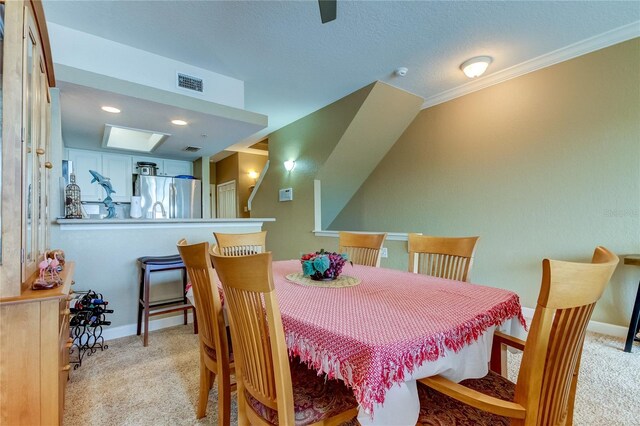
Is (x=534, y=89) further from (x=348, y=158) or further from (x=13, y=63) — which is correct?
(x=13, y=63)

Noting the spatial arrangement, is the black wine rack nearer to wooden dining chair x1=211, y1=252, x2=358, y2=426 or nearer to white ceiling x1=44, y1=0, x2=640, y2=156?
wooden dining chair x1=211, y1=252, x2=358, y2=426

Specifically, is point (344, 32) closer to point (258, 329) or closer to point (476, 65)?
point (476, 65)

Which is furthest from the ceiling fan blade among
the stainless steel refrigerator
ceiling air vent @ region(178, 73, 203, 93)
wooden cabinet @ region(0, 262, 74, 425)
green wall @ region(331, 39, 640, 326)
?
the stainless steel refrigerator

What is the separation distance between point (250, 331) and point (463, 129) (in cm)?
342

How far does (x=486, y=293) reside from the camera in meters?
1.31

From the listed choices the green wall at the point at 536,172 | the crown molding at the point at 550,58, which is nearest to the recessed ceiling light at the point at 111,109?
the green wall at the point at 536,172

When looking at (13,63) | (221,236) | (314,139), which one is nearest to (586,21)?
(314,139)

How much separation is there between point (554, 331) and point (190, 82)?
10.6 ft

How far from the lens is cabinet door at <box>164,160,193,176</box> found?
15.5ft

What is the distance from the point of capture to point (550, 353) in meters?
0.81

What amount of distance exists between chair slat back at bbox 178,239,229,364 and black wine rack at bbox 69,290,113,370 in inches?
55.1

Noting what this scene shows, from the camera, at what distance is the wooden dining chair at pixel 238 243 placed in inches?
83.4

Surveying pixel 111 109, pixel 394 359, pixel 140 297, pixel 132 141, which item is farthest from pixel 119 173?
pixel 394 359

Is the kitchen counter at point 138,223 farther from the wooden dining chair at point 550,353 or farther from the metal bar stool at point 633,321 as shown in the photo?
the metal bar stool at point 633,321
